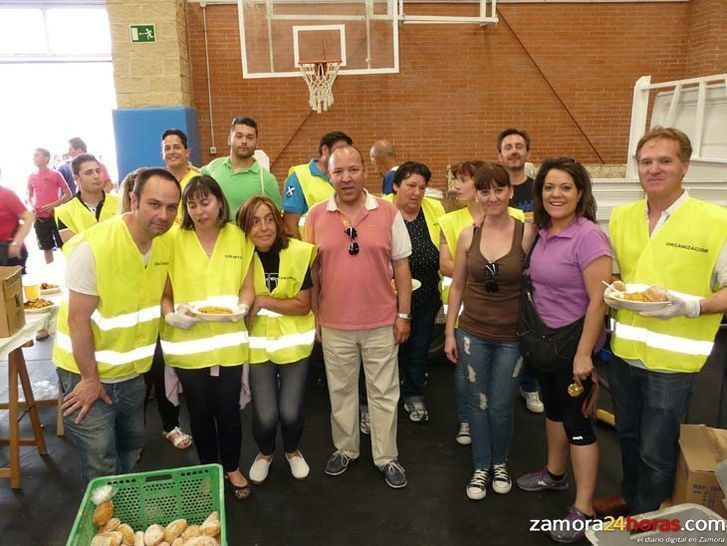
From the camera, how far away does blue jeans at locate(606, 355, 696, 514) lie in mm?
2057

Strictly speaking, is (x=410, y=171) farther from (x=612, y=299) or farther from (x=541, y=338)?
(x=612, y=299)

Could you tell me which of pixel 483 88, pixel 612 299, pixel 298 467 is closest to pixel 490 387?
pixel 612 299

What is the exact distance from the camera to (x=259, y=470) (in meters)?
2.88

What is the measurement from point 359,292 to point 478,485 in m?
1.17

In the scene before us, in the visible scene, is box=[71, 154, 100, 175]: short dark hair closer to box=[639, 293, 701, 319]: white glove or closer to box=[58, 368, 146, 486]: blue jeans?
box=[58, 368, 146, 486]: blue jeans

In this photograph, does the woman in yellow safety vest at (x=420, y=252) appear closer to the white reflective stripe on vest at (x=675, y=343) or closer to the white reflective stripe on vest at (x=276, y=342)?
the white reflective stripe on vest at (x=276, y=342)

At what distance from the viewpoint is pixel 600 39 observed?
7551mm

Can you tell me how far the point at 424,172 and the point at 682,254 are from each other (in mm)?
1513

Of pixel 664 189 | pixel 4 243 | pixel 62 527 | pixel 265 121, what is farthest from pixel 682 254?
pixel 265 121

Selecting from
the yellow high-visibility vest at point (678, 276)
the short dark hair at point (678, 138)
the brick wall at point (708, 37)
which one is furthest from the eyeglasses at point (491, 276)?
the brick wall at point (708, 37)

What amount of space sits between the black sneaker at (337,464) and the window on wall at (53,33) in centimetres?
787

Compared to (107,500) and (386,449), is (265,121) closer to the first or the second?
(386,449)

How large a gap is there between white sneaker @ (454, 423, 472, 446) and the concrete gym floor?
0.11ft

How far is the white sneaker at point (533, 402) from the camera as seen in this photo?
11.8ft
